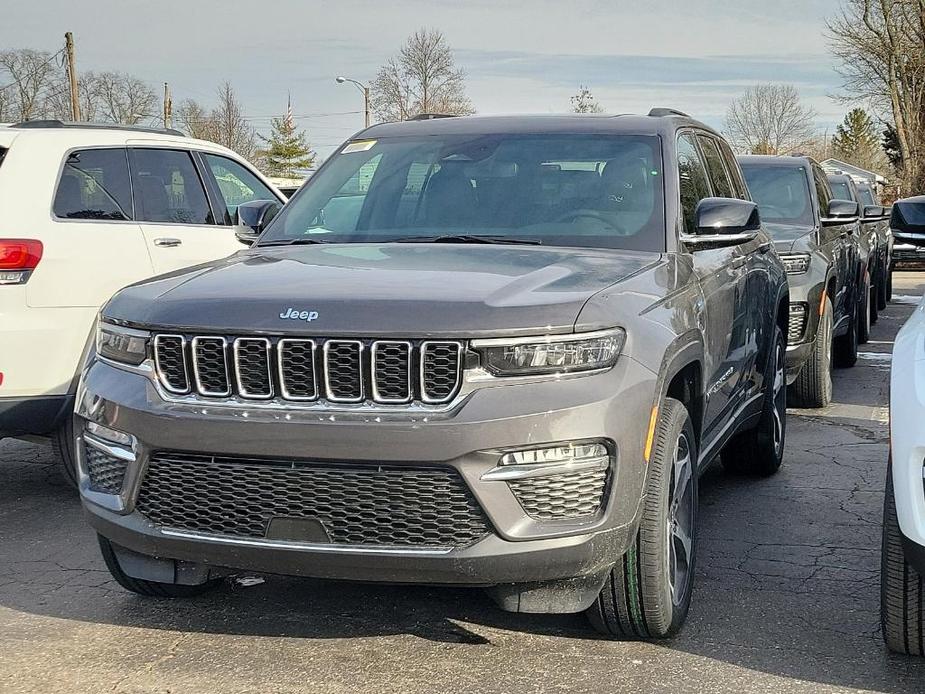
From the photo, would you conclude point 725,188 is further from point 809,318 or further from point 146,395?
point 146,395

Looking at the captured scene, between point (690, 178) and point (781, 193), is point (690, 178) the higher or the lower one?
the higher one

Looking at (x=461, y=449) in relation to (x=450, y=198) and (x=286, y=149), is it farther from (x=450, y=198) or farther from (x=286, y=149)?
(x=286, y=149)

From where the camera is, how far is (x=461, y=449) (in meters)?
3.37

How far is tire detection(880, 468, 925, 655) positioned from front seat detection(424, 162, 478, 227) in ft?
6.40

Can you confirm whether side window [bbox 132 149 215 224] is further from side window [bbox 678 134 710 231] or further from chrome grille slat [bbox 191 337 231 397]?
chrome grille slat [bbox 191 337 231 397]

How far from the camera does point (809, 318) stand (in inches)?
325

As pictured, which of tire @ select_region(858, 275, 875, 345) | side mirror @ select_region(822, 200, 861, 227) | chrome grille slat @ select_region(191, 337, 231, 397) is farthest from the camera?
tire @ select_region(858, 275, 875, 345)

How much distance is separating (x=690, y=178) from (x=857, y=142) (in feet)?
339

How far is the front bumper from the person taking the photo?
11.1ft

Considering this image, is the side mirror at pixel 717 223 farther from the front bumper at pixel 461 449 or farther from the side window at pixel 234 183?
the side window at pixel 234 183

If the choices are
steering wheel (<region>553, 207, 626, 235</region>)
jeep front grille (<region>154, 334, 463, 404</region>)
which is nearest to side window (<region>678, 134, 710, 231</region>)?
steering wheel (<region>553, 207, 626, 235</region>)

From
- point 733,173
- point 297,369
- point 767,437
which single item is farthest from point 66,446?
point 733,173

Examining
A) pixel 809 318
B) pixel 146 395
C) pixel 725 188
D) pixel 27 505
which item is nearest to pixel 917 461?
pixel 146 395

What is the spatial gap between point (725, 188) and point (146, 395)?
3.43 m
